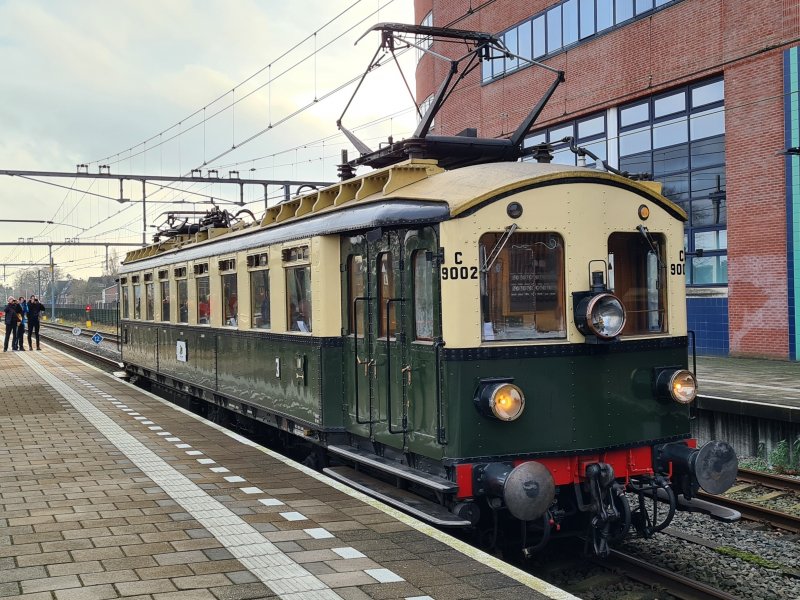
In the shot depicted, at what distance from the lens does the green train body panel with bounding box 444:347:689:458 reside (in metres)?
6.70

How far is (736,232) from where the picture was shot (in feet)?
68.2

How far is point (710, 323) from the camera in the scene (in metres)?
21.9

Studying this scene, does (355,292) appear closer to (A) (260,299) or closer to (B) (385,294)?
(B) (385,294)

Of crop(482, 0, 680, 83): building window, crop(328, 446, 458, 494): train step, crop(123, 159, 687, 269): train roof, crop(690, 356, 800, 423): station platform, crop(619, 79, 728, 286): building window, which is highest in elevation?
crop(482, 0, 680, 83): building window

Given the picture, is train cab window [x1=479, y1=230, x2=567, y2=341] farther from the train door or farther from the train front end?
the train door

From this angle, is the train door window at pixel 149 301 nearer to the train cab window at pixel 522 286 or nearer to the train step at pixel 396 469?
the train step at pixel 396 469

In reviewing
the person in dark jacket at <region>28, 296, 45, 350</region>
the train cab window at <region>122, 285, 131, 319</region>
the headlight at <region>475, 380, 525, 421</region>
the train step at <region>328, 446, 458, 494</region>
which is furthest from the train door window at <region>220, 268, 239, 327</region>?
the person in dark jacket at <region>28, 296, 45, 350</region>

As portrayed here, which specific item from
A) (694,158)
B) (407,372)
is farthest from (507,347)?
(694,158)

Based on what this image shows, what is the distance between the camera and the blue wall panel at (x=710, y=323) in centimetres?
2145

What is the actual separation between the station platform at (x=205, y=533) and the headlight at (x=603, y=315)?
6.32ft

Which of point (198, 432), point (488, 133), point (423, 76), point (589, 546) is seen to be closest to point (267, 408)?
point (198, 432)

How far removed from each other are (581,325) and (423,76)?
3032cm

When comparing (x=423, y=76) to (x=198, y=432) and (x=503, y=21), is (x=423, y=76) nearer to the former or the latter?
(x=503, y=21)

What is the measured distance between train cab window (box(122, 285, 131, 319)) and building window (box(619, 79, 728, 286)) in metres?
13.1
